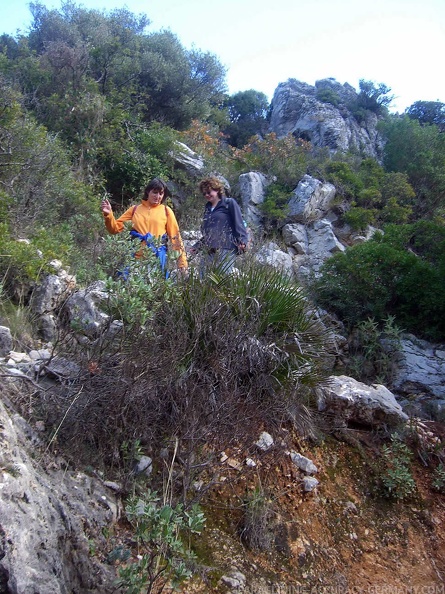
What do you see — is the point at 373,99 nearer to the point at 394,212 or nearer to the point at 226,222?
the point at 394,212

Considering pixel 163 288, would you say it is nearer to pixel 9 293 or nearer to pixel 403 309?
pixel 9 293

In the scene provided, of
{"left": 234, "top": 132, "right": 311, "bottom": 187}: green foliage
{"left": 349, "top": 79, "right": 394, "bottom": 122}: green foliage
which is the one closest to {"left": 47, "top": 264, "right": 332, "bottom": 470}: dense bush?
{"left": 234, "top": 132, "right": 311, "bottom": 187}: green foliage

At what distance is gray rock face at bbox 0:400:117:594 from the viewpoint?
1.91 m

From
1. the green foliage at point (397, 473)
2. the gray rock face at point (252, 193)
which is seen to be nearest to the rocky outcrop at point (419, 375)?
the green foliage at point (397, 473)

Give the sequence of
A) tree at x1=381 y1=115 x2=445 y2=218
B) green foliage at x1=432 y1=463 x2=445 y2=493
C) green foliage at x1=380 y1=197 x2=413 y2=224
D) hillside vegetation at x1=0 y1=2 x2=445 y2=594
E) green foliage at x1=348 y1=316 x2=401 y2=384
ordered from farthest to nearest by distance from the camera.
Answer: tree at x1=381 y1=115 x2=445 y2=218
green foliage at x1=380 y1=197 x2=413 y2=224
green foliage at x1=348 y1=316 x2=401 y2=384
green foliage at x1=432 y1=463 x2=445 y2=493
hillside vegetation at x1=0 y1=2 x2=445 y2=594

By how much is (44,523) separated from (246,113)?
2751cm

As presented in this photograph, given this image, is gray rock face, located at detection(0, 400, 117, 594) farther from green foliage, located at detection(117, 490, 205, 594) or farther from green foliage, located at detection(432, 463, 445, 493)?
green foliage, located at detection(432, 463, 445, 493)

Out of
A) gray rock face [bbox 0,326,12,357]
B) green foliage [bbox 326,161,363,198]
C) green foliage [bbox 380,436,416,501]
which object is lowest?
green foliage [bbox 380,436,416,501]

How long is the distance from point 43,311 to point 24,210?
257 centimetres

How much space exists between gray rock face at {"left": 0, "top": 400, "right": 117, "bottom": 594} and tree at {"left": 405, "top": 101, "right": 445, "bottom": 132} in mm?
26322

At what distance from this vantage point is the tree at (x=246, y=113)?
25.0 m

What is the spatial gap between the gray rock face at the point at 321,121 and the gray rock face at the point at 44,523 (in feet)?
55.8

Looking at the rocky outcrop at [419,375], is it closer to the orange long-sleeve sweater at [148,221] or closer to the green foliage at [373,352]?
the green foliage at [373,352]

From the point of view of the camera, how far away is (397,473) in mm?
3861
